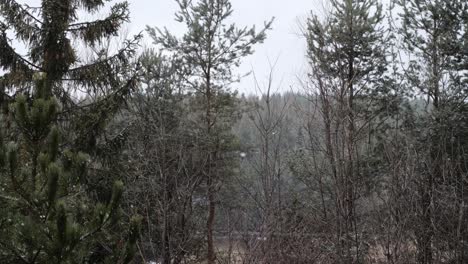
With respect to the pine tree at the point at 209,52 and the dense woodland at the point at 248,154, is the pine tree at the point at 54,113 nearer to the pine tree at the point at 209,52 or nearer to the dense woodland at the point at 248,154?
the dense woodland at the point at 248,154

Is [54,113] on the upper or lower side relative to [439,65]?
lower

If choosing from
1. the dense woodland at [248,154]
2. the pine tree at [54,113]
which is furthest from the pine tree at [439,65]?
the pine tree at [54,113]

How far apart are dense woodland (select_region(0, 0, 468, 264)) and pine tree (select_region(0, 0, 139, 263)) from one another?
19 mm

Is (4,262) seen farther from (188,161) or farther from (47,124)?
(188,161)

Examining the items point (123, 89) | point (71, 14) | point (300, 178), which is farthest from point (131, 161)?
point (300, 178)

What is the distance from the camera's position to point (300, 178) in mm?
14539

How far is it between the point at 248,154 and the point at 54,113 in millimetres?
6864

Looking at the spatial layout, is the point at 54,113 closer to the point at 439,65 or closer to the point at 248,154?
the point at 248,154

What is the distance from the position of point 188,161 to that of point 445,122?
265 inches

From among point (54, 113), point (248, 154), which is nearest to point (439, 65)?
point (248, 154)

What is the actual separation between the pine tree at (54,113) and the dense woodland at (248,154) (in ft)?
0.06

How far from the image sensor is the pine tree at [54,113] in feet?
13.3

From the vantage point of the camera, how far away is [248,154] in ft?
35.3

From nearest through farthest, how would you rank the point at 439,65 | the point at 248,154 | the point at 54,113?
the point at 54,113
the point at 248,154
the point at 439,65
